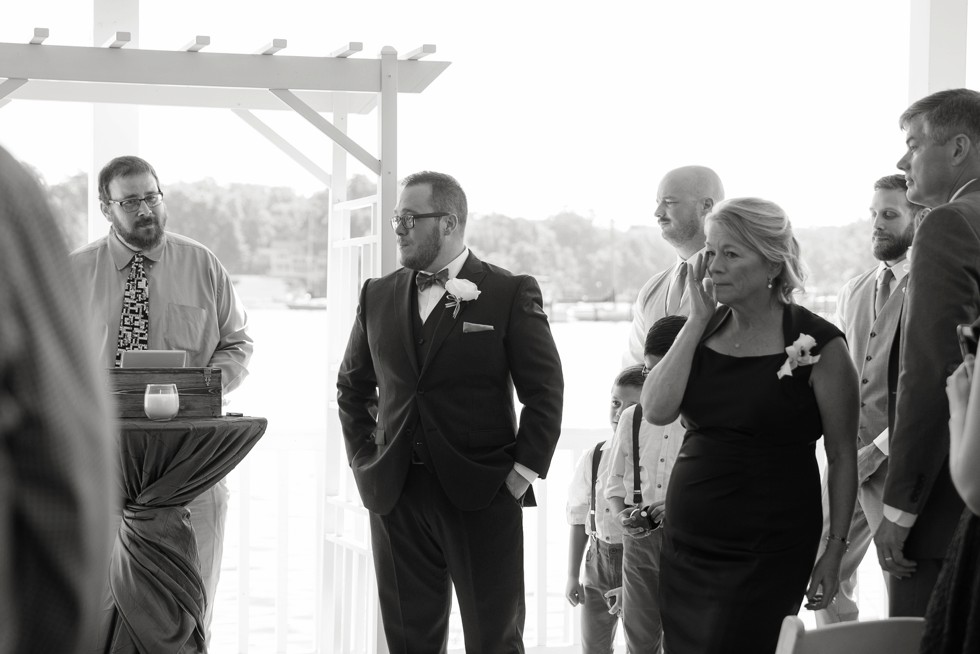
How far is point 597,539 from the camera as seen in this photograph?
12.1ft

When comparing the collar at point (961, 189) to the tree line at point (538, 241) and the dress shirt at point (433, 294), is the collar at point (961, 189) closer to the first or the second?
the dress shirt at point (433, 294)

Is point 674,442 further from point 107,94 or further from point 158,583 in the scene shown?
point 107,94

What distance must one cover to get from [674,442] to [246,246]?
16.0 meters

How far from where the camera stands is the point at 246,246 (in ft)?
61.0

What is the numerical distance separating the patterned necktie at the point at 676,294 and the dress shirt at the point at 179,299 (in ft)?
5.44

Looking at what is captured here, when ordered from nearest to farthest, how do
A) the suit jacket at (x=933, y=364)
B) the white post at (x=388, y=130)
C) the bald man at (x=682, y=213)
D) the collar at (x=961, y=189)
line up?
the suit jacket at (x=933, y=364)
the collar at (x=961, y=189)
the bald man at (x=682, y=213)
the white post at (x=388, y=130)

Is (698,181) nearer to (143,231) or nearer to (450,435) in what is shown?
(450,435)

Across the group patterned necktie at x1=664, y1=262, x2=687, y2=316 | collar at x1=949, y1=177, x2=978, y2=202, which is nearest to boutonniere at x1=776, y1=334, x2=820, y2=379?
collar at x1=949, y1=177, x2=978, y2=202

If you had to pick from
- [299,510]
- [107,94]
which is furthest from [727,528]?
[299,510]

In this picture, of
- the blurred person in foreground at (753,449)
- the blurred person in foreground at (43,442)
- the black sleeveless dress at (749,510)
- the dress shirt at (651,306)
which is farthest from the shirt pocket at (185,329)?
the blurred person in foreground at (43,442)

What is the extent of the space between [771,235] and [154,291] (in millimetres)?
2439

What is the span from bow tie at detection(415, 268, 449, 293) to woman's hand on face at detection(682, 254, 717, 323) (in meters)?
1.07

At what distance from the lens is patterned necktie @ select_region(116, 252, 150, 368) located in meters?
4.09

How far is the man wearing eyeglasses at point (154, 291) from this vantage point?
4.05 meters
